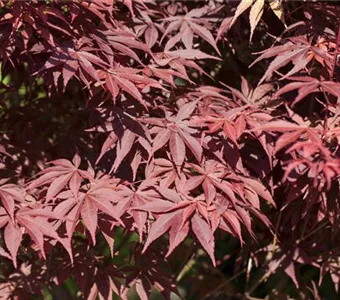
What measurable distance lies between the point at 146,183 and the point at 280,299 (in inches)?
36.8

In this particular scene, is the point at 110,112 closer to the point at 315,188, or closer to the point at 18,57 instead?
the point at 18,57

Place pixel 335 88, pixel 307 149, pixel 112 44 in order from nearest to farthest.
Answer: pixel 307 149, pixel 335 88, pixel 112 44

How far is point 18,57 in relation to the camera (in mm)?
2053

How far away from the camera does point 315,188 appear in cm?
179

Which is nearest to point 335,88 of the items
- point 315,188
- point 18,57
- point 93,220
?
point 315,188

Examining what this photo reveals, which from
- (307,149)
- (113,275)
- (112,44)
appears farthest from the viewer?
(113,275)

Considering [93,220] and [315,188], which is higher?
[315,188]

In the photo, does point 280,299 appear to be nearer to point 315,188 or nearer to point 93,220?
point 315,188

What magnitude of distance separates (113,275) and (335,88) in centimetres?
97

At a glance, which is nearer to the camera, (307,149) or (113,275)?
(307,149)

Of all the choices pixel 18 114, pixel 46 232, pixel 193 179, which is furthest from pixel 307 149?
pixel 18 114

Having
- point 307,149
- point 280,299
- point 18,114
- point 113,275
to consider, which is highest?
point 307,149

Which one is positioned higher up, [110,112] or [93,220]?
[110,112]

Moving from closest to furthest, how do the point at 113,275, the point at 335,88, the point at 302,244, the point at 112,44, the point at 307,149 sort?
the point at 307,149
the point at 335,88
the point at 112,44
the point at 113,275
the point at 302,244
